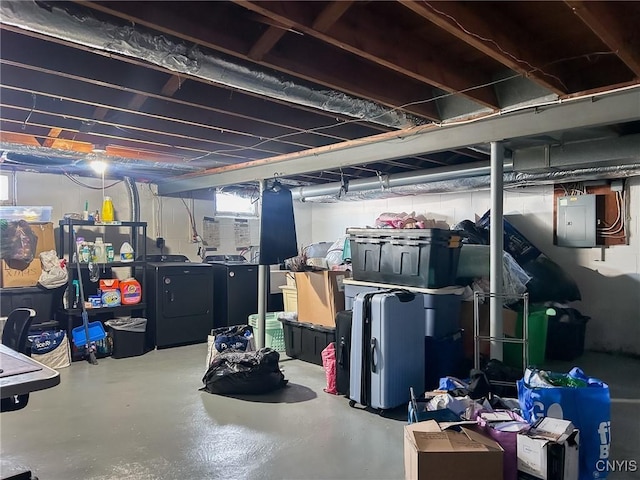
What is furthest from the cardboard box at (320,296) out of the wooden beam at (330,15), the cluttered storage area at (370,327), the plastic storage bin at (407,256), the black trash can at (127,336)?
the wooden beam at (330,15)

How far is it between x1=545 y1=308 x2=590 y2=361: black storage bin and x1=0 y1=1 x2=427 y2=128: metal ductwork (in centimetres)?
334

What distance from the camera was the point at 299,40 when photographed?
2.39m

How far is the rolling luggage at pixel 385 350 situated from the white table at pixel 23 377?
2133 mm

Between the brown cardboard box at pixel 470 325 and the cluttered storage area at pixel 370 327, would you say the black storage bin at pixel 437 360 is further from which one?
the brown cardboard box at pixel 470 325

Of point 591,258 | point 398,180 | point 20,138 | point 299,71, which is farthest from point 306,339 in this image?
point 591,258

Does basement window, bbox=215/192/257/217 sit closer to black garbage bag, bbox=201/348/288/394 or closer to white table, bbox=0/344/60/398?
black garbage bag, bbox=201/348/288/394

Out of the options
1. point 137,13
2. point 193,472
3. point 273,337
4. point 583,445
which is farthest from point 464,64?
point 273,337

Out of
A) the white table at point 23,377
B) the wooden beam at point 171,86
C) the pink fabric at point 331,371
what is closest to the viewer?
the white table at point 23,377

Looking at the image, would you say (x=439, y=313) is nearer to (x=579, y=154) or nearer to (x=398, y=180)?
(x=579, y=154)

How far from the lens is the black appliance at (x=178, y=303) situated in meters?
5.45

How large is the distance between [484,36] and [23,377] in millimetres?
2365

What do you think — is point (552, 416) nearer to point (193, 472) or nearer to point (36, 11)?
point (193, 472)

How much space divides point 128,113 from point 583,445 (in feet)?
11.9

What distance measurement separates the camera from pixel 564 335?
4820 millimetres
